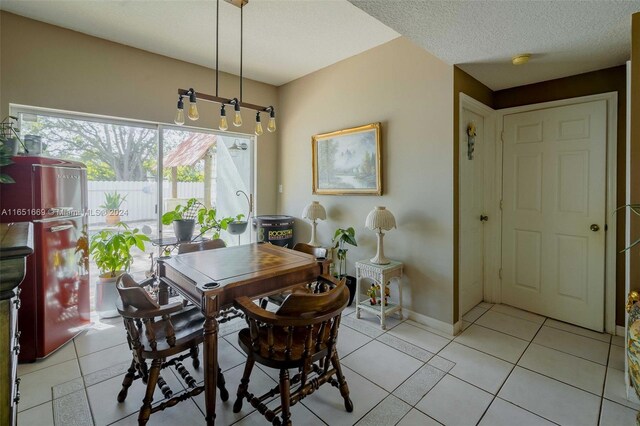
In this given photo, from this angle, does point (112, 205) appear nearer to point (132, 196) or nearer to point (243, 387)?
point (132, 196)

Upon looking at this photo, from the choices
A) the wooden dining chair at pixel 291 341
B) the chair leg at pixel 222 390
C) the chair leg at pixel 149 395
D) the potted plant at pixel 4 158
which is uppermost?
the potted plant at pixel 4 158

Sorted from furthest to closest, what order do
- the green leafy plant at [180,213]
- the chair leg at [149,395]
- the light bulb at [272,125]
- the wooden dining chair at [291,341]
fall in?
the green leafy plant at [180,213]
the light bulb at [272,125]
the chair leg at [149,395]
the wooden dining chair at [291,341]

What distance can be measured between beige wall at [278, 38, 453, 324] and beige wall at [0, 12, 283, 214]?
64.9 inches

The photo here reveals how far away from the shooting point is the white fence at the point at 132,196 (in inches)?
125

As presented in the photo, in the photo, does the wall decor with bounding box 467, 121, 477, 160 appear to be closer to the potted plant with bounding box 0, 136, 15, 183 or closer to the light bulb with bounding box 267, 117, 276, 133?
the light bulb with bounding box 267, 117, 276, 133

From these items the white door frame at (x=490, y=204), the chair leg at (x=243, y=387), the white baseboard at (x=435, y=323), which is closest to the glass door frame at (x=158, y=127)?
the chair leg at (x=243, y=387)

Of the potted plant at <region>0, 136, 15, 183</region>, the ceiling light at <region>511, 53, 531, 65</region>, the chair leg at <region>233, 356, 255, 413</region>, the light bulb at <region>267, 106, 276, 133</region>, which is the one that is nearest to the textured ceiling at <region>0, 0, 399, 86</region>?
the light bulb at <region>267, 106, 276, 133</region>

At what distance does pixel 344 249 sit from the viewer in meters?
3.54

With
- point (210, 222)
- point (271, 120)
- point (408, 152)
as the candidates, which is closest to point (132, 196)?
point (210, 222)

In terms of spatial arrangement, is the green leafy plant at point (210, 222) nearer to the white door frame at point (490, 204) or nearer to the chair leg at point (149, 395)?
the chair leg at point (149, 395)

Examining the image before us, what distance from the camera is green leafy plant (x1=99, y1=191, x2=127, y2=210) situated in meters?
3.23

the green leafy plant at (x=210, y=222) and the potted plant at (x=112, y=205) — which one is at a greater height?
the potted plant at (x=112, y=205)

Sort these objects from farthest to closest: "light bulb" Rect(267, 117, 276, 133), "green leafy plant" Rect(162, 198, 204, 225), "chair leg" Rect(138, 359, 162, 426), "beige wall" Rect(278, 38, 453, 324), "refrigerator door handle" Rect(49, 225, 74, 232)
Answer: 1. "green leafy plant" Rect(162, 198, 204, 225)
2. "beige wall" Rect(278, 38, 453, 324)
3. "light bulb" Rect(267, 117, 276, 133)
4. "refrigerator door handle" Rect(49, 225, 74, 232)
5. "chair leg" Rect(138, 359, 162, 426)

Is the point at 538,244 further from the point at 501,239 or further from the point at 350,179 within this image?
the point at 350,179
